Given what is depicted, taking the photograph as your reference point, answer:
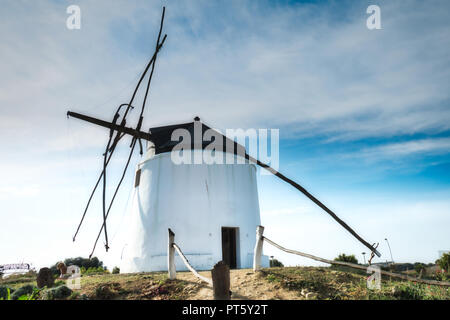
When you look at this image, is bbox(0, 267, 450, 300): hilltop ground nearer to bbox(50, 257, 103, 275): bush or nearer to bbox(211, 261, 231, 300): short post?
bbox(211, 261, 231, 300): short post

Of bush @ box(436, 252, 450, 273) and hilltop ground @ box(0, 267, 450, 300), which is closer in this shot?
hilltop ground @ box(0, 267, 450, 300)

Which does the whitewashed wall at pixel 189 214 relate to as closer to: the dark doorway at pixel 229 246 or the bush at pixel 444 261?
the dark doorway at pixel 229 246

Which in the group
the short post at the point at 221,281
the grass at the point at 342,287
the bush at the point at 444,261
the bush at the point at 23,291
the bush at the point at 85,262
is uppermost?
the short post at the point at 221,281

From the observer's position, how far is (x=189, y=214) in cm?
1399

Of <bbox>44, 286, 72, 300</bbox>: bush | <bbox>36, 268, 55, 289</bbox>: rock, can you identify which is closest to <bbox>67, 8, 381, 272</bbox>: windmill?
<bbox>36, 268, 55, 289</bbox>: rock

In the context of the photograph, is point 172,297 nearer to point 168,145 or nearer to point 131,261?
point 131,261

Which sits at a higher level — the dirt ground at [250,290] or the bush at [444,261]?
the dirt ground at [250,290]

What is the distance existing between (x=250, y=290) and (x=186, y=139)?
343 inches

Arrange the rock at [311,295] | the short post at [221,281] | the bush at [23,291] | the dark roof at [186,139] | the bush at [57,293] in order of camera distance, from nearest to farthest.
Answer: the short post at [221,281]
the rock at [311,295]
the bush at [57,293]
the bush at [23,291]
the dark roof at [186,139]

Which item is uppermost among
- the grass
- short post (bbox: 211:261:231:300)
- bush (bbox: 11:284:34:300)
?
short post (bbox: 211:261:231:300)

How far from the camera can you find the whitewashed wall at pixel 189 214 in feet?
44.8

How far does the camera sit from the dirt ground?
24.5 ft

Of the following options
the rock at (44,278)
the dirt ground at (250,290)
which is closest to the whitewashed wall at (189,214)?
the rock at (44,278)

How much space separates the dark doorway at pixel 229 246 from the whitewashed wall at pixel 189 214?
319mm
